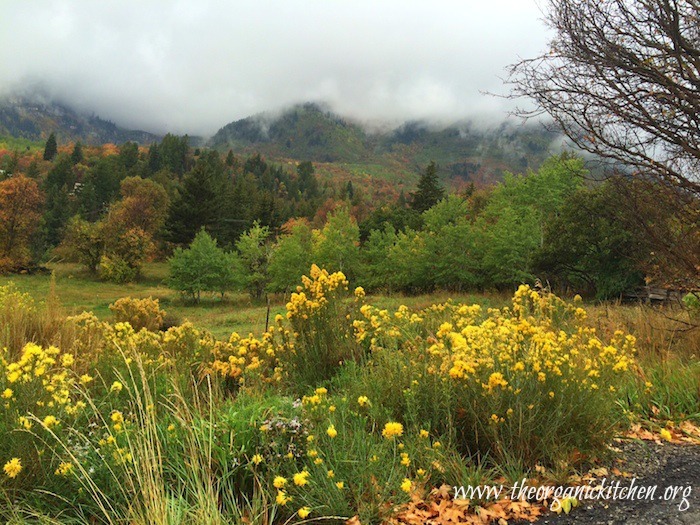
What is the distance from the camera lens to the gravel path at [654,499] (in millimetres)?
2260

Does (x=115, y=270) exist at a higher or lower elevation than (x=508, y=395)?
lower

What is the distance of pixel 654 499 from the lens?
246 centimetres

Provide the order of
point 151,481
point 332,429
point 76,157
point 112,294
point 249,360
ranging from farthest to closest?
point 76,157
point 112,294
point 249,360
point 332,429
point 151,481

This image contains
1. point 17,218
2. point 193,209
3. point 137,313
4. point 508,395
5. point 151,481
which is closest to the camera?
point 151,481

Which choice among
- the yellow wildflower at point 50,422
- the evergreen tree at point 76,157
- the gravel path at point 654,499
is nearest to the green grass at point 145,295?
the gravel path at point 654,499

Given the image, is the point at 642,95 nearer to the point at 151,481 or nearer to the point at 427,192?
the point at 151,481

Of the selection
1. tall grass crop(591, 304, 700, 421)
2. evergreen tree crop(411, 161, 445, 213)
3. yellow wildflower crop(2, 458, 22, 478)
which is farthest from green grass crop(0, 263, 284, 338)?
evergreen tree crop(411, 161, 445, 213)

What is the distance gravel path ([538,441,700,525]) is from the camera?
226 cm

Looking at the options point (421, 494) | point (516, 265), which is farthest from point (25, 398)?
point (516, 265)

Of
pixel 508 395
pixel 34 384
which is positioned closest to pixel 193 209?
pixel 34 384

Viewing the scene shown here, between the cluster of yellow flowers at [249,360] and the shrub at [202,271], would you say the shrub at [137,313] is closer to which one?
the cluster of yellow flowers at [249,360]

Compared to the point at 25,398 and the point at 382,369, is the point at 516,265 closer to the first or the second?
the point at 382,369

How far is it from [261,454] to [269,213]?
52207mm

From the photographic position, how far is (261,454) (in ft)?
8.49
